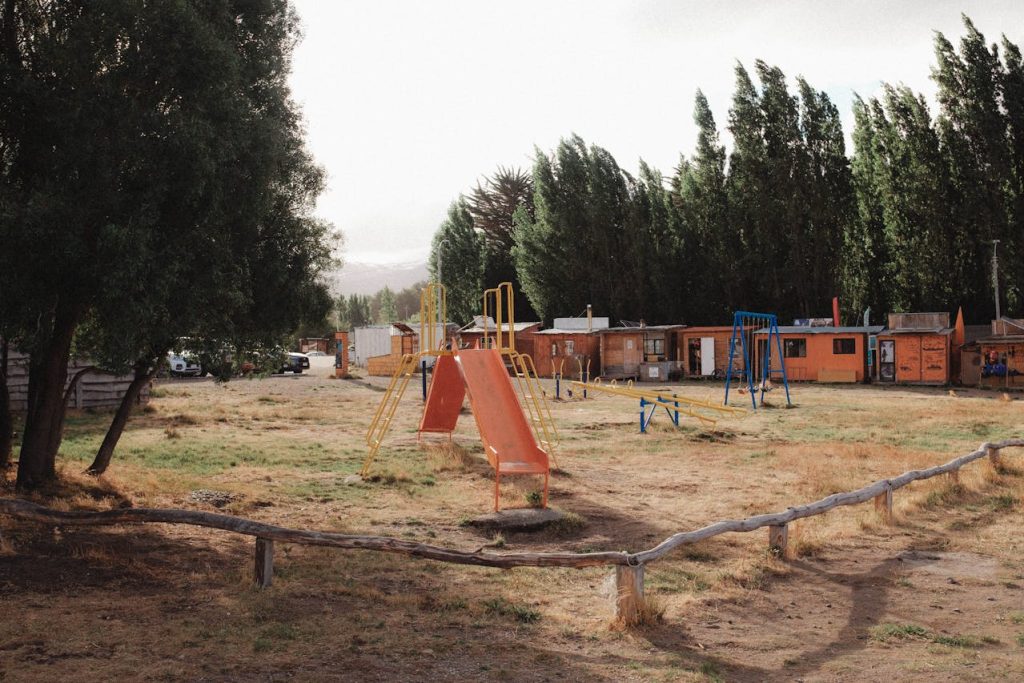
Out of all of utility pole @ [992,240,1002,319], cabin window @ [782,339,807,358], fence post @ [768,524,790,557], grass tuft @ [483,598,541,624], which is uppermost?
utility pole @ [992,240,1002,319]

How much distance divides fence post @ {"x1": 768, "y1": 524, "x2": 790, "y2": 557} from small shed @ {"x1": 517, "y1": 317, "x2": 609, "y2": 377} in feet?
115

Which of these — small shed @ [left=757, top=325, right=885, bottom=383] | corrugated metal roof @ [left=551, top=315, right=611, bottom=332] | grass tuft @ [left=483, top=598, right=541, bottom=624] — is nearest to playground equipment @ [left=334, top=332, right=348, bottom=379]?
corrugated metal roof @ [left=551, top=315, right=611, bottom=332]

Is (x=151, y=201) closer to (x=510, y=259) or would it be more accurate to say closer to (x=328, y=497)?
(x=328, y=497)

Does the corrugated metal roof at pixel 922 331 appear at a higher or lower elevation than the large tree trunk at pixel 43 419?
higher

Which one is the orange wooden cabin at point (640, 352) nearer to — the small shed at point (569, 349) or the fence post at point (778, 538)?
the small shed at point (569, 349)

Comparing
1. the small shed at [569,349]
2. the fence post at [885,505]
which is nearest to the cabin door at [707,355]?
the small shed at [569,349]

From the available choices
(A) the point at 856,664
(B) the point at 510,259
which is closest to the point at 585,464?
(A) the point at 856,664

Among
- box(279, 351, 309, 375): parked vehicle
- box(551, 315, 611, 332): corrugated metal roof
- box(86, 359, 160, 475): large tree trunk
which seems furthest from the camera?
box(551, 315, 611, 332): corrugated metal roof

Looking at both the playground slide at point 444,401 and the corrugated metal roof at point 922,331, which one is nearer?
the playground slide at point 444,401

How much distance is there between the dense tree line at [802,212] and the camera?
41.0m

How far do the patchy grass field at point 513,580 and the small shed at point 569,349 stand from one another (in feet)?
91.4

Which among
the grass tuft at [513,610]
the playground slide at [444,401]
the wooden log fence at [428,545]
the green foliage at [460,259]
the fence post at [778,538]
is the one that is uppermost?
the green foliage at [460,259]

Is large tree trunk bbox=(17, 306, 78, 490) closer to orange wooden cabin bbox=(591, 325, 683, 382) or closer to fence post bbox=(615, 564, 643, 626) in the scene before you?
fence post bbox=(615, 564, 643, 626)

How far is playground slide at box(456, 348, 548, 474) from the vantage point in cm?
1218
